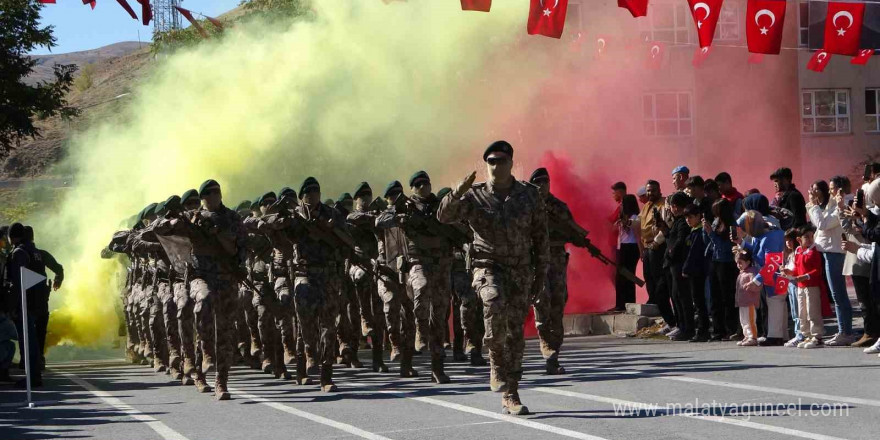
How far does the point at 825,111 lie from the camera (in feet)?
135

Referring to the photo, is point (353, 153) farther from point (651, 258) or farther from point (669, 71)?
point (651, 258)

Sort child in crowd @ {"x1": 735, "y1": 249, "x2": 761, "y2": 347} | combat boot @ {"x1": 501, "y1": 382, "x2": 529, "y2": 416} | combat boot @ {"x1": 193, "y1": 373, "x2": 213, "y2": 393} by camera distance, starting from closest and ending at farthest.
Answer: combat boot @ {"x1": 501, "y1": 382, "x2": 529, "y2": 416} → combat boot @ {"x1": 193, "y1": 373, "x2": 213, "y2": 393} → child in crowd @ {"x1": 735, "y1": 249, "x2": 761, "y2": 347}

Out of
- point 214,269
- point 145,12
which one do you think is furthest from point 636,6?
point 214,269

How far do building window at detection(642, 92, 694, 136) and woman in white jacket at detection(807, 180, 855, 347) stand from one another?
2306 centimetres

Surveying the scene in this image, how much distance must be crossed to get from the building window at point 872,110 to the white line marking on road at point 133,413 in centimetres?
3182

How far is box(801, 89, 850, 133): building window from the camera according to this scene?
40469 mm

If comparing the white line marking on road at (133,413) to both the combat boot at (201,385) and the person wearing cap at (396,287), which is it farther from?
the person wearing cap at (396,287)

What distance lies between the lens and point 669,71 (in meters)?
37.4

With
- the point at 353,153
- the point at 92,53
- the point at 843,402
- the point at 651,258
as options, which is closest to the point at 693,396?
the point at 843,402

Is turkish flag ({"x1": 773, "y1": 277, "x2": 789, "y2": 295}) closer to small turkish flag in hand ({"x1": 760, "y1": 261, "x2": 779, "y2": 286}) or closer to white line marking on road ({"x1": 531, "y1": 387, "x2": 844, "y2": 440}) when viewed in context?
small turkish flag in hand ({"x1": 760, "y1": 261, "x2": 779, "y2": 286})

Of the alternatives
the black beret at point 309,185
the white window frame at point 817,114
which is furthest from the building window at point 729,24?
the black beret at point 309,185

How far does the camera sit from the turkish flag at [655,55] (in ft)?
112

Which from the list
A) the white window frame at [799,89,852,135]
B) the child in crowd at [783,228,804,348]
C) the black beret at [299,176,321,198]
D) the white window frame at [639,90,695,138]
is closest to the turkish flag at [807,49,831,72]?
the white window frame at [639,90,695,138]

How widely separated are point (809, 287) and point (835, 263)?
1.30 ft
